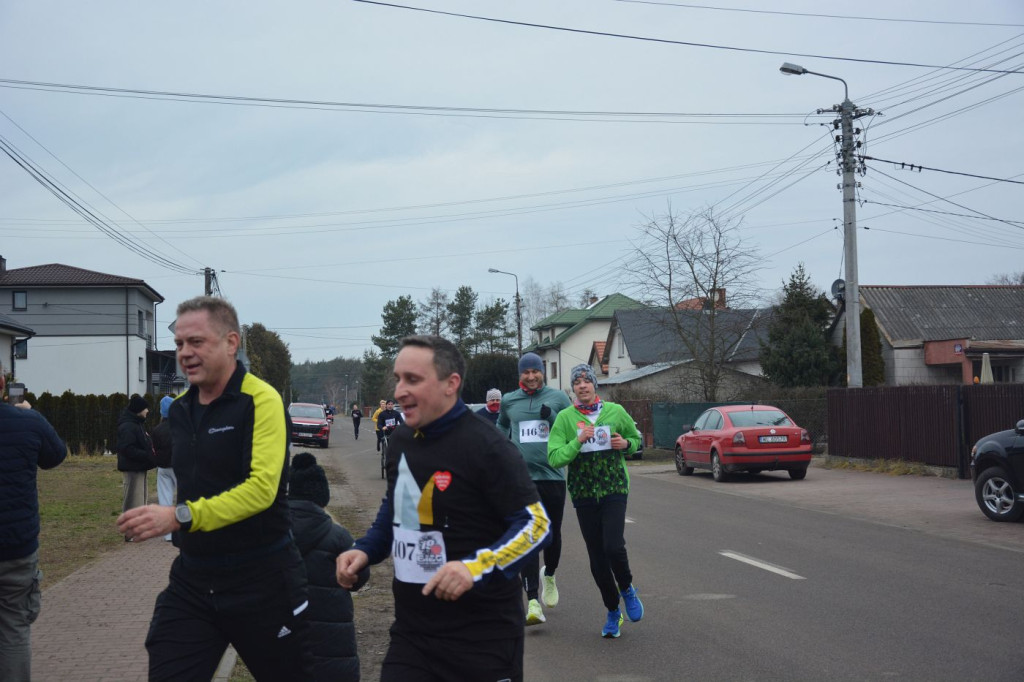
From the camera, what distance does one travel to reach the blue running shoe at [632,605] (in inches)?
293

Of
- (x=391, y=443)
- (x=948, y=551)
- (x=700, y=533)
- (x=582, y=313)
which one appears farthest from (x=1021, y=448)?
(x=582, y=313)

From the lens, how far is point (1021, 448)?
41.4 feet

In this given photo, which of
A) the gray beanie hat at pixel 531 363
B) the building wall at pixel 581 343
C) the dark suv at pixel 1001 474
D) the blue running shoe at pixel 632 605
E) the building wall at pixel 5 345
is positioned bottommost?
the blue running shoe at pixel 632 605

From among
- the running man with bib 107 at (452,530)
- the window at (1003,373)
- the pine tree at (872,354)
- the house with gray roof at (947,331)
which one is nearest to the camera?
the running man with bib 107 at (452,530)

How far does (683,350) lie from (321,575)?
4084 cm

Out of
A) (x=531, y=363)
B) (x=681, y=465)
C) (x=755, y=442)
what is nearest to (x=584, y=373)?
(x=531, y=363)

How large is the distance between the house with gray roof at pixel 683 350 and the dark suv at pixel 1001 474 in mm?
25313

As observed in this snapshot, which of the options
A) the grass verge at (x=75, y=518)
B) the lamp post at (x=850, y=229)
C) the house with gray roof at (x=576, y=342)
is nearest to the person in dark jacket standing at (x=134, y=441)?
the grass verge at (x=75, y=518)

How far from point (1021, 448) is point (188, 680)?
37.9 feet

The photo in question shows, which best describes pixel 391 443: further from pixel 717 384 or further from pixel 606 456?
pixel 717 384

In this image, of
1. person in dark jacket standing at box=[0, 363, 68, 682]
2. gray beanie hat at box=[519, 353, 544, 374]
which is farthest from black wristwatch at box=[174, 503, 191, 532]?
gray beanie hat at box=[519, 353, 544, 374]

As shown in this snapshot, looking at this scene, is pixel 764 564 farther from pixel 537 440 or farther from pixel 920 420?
pixel 920 420

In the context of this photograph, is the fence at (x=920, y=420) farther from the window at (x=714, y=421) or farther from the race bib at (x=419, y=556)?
the race bib at (x=419, y=556)

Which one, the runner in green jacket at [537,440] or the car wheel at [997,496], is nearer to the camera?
the runner in green jacket at [537,440]
